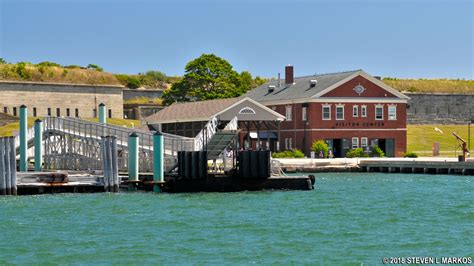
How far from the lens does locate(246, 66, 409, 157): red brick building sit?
3482 inches

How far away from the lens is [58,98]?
110 meters

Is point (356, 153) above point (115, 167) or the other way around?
above

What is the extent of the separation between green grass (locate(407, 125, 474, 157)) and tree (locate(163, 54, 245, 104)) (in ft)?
65.0

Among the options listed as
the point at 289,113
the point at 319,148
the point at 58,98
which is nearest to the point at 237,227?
the point at 319,148

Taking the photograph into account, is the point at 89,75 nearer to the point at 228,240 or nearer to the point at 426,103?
the point at 426,103

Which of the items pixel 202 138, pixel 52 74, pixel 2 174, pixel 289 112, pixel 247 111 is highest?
pixel 52 74

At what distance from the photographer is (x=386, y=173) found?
75375 millimetres

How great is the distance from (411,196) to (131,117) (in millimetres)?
73085

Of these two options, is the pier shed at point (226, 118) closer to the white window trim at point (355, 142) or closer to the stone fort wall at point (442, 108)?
the white window trim at point (355, 142)

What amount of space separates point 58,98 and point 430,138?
137ft

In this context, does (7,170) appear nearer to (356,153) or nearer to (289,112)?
(356,153)

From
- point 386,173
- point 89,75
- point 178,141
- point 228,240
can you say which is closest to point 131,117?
point 89,75

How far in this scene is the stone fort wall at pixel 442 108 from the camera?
118312 millimetres

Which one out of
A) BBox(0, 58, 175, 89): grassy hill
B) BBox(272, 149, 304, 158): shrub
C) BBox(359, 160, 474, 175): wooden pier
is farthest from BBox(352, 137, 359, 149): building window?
BBox(0, 58, 175, 89): grassy hill
